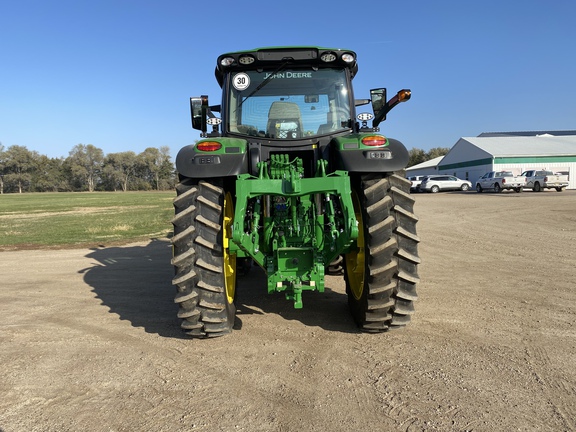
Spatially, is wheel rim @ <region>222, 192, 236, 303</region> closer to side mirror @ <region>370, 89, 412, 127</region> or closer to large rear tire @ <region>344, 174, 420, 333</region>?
large rear tire @ <region>344, 174, 420, 333</region>

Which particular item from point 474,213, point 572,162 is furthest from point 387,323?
point 572,162

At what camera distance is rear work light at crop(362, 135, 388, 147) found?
12.6ft

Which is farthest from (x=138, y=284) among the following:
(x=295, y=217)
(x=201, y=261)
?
(x=295, y=217)

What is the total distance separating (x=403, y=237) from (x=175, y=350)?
232cm

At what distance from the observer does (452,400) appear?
2719 millimetres

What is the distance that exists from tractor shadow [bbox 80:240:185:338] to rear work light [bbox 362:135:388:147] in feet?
8.70

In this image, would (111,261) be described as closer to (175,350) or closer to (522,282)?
(175,350)

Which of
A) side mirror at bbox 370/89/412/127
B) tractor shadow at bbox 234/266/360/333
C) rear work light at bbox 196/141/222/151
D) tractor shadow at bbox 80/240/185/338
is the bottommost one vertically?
tractor shadow at bbox 80/240/185/338

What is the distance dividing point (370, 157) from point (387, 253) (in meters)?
0.92

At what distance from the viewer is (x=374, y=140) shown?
385 cm

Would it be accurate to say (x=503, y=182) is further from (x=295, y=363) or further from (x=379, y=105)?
(x=295, y=363)

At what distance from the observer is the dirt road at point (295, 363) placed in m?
2.60

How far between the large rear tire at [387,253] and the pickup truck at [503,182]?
3185 centimetres

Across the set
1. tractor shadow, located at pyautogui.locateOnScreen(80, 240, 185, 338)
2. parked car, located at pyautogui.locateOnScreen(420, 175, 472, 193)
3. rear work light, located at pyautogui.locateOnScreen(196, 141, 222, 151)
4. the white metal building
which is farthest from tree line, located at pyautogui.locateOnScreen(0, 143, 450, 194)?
rear work light, located at pyautogui.locateOnScreen(196, 141, 222, 151)
